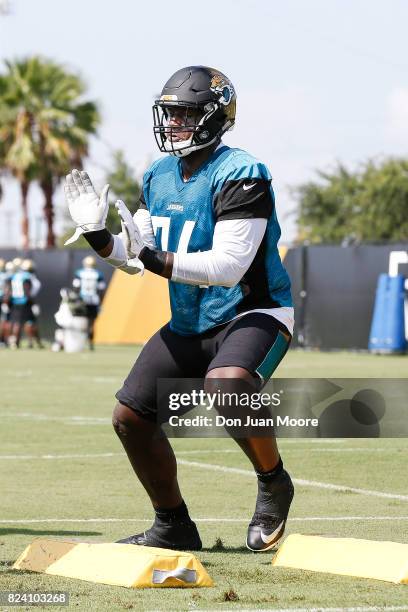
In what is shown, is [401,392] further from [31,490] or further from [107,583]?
[107,583]

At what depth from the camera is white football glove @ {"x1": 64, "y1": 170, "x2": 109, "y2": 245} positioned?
648 cm

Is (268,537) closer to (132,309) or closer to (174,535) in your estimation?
(174,535)

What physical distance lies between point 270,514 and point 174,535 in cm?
50

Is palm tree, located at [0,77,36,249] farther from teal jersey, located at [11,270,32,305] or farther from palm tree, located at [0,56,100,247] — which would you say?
teal jersey, located at [11,270,32,305]

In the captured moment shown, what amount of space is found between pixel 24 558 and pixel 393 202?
51.6 m

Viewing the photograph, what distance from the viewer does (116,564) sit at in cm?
623

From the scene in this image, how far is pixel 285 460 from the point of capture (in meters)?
11.6

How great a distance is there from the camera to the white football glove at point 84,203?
6.48 m

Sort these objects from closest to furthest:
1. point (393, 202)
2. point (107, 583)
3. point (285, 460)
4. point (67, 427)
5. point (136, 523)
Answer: point (107, 583)
point (136, 523)
point (285, 460)
point (67, 427)
point (393, 202)

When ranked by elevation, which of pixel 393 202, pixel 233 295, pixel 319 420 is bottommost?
pixel 393 202

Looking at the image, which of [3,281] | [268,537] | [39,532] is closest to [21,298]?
[3,281]

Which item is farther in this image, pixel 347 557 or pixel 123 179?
pixel 123 179

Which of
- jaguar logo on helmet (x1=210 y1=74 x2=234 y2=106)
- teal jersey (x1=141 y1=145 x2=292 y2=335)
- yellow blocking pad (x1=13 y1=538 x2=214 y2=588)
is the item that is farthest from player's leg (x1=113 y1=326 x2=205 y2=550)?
jaguar logo on helmet (x1=210 y1=74 x2=234 y2=106)

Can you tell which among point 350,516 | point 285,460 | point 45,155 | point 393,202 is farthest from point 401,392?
point 393,202
